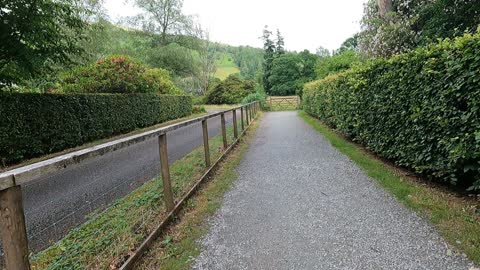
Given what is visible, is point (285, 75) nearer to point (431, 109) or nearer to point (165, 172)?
point (431, 109)

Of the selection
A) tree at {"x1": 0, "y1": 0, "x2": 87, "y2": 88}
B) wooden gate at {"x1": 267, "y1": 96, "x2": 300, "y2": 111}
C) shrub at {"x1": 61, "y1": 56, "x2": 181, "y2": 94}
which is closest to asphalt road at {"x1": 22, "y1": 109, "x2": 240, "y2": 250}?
tree at {"x1": 0, "y1": 0, "x2": 87, "y2": 88}

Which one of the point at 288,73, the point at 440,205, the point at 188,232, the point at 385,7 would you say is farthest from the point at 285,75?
the point at 188,232

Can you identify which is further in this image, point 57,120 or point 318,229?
point 57,120

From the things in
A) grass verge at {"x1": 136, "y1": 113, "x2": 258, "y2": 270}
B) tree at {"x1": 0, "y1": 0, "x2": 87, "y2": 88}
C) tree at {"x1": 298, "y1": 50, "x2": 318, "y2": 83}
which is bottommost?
grass verge at {"x1": 136, "y1": 113, "x2": 258, "y2": 270}

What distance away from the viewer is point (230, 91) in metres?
36.1

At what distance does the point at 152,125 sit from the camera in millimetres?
16406

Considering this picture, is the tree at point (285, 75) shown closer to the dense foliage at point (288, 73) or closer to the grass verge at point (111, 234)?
the dense foliage at point (288, 73)

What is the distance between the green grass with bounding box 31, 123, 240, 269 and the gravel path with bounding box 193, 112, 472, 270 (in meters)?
0.69

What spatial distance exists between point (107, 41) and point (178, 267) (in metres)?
27.3

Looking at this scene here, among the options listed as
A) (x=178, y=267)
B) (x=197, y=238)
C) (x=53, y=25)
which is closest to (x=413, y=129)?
(x=197, y=238)

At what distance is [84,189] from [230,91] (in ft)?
109

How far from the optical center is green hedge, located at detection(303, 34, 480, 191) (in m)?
3.25

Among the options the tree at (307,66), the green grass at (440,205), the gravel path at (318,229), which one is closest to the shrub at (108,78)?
the gravel path at (318,229)

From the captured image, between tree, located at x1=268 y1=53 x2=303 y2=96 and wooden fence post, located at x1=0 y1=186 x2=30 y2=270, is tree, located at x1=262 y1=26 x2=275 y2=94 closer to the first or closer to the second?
tree, located at x1=268 y1=53 x2=303 y2=96
